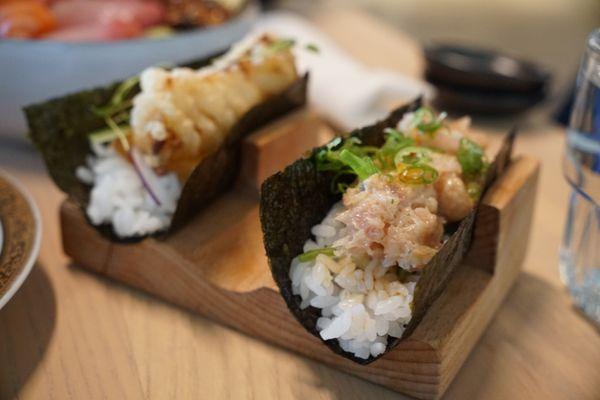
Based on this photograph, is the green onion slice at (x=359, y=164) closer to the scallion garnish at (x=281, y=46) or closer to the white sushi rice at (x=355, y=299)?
the white sushi rice at (x=355, y=299)

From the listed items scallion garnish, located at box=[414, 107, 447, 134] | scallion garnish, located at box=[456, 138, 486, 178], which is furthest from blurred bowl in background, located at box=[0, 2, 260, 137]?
scallion garnish, located at box=[456, 138, 486, 178]

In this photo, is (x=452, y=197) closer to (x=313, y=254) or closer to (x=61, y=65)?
(x=313, y=254)

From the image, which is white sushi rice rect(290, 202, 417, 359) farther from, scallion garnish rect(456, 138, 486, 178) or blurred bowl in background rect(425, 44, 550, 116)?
blurred bowl in background rect(425, 44, 550, 116)

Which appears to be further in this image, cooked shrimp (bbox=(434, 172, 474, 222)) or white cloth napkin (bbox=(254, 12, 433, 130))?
white cloth napkin (bbox=(254, 12, 433, 130))

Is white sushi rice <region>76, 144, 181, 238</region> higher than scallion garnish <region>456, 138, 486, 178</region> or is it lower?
lower

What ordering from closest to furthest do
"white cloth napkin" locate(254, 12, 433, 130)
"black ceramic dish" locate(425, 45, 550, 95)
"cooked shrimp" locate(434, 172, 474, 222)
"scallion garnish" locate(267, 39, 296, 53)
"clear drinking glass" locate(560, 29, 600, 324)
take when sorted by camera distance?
"cooked shrimp" locate(434, 172, 474, 222), "clear drinking glass" locate(560, 29, 600, 324), "scallion garnish" locate(267, 39, 296, 53), "white cloth napkin" locate(254, 12, 433, 130), "black ceramic dish" locate(425, 45, 550, 95)

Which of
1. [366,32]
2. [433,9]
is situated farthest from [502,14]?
[366,32]
